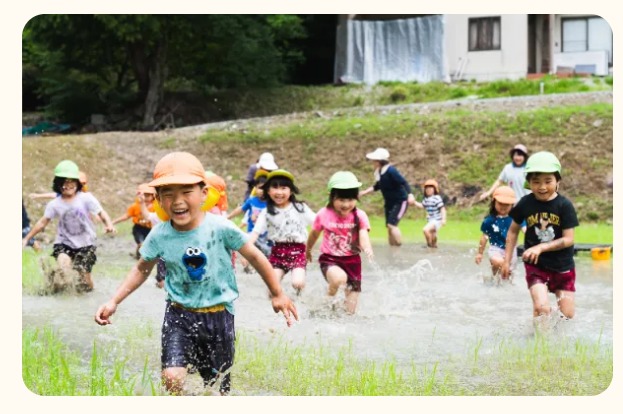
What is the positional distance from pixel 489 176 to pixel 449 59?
12.7m

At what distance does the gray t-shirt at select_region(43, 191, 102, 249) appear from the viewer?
35.3 feet

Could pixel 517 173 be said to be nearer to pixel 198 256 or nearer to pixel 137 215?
pixel 137 215

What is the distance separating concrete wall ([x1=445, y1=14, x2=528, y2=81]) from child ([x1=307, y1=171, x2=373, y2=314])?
2385 cm

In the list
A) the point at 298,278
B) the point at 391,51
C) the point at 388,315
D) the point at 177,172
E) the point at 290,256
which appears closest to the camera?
the point at 177,172

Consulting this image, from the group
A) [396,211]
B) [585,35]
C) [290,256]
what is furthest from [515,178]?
[585,35]

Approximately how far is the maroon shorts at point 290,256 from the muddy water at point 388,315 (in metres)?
0.37

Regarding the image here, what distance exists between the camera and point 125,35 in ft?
94.1

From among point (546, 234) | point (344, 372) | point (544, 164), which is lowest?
point (344, 372)

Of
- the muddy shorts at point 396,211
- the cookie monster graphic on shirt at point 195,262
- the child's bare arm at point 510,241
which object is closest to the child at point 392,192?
the muddy shorts at point 396,211

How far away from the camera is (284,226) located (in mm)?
10086

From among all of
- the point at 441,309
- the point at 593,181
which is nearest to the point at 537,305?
the point at 441,309

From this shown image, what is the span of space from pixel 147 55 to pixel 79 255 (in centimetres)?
2089

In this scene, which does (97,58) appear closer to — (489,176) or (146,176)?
(146,176)
